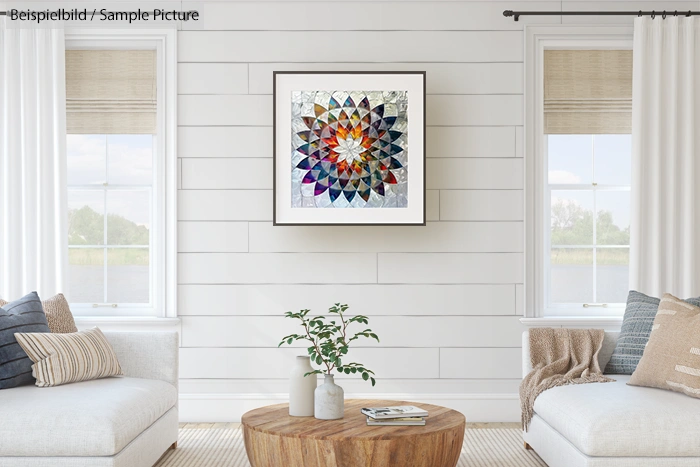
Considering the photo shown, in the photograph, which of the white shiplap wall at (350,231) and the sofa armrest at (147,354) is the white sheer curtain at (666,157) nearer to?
the white shiplap wall at (350,231)

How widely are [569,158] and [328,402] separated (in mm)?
2414

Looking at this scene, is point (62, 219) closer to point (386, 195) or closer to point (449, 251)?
point (386, 195)

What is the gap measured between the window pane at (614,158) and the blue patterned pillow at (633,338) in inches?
42.0

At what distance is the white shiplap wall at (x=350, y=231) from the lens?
427 cm

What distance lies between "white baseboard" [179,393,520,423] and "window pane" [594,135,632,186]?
1.50 m

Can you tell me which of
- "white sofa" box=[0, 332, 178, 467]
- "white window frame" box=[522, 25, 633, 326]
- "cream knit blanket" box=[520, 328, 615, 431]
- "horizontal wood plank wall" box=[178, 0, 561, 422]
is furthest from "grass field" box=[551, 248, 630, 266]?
"white sofa" box=[0, 332, 178, 467]

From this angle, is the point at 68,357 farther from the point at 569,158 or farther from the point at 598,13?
the point at 598,13

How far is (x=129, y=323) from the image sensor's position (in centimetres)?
426

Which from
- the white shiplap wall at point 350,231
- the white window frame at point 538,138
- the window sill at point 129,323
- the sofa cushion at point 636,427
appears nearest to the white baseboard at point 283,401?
the white shiplap wall at point 350,231

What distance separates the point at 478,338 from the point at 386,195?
103 cm

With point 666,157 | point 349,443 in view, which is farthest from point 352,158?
point 349,443

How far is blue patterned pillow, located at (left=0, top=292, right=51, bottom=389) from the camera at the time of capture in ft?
9.92

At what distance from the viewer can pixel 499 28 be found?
429cm

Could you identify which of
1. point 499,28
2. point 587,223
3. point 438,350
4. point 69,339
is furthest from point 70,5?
point 587,223
